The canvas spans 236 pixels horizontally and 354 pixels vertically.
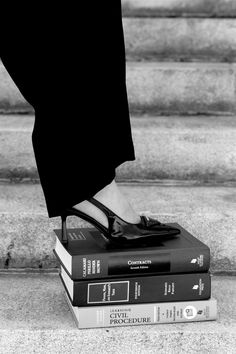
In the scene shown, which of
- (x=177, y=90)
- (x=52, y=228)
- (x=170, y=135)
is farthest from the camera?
(x=177, y=90)

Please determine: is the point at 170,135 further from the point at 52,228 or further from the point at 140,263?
the point at 140,263

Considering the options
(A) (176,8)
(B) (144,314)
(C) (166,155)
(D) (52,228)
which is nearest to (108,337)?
(B) (144,314)

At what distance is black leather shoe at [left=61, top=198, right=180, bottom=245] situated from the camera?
1262 mm

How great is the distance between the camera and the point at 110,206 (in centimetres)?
131

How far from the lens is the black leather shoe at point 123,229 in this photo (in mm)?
1262

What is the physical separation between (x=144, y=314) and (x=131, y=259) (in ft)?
0.33

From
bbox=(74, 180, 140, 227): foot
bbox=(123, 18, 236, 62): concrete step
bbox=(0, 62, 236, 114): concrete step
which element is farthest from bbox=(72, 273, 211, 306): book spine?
bbox=(123, 18, 236, 62): concrete step

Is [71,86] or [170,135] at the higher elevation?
[71,86]

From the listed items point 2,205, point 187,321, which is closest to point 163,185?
point 2,205

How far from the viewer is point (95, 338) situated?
1.16 m

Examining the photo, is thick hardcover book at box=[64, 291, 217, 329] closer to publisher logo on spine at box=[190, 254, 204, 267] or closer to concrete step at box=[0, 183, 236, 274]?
publisher logo on spine at box=[190, 254, 204, 267]

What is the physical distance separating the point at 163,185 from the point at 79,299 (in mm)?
644

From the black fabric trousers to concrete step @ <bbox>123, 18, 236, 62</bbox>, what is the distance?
0.92 meters

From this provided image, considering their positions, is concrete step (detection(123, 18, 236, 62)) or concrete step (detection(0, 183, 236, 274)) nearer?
concrete step (detection(0, 183, 236, 274))
